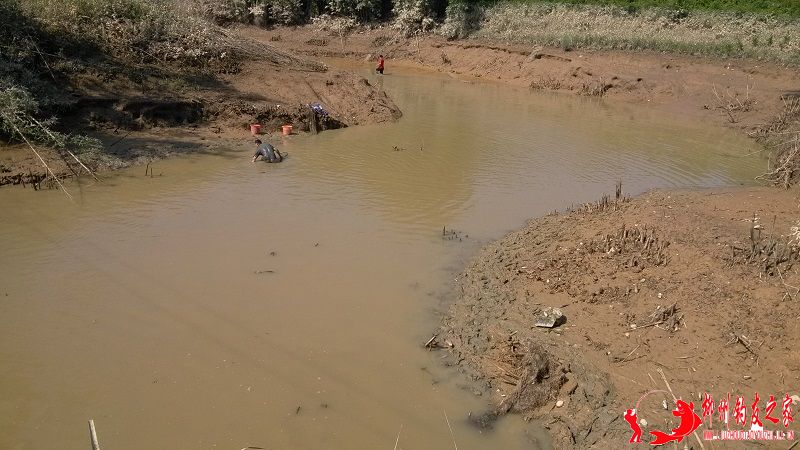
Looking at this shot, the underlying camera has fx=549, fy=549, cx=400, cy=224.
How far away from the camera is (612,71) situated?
22250mm

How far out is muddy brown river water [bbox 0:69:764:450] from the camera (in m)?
4.70

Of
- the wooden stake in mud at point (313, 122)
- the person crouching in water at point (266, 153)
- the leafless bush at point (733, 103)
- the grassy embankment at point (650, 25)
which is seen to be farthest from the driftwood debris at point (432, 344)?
the grassy embankment at point (650, 25)

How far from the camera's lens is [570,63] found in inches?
922

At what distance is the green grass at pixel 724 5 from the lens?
23500 mm

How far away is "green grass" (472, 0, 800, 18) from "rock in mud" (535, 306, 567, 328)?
79.0 ft

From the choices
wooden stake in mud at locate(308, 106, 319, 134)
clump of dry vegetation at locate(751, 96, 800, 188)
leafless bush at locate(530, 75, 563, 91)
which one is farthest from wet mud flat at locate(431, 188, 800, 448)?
leafless bush at locate(530, 75, 563, 91)

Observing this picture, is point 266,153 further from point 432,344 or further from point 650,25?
point 650,25

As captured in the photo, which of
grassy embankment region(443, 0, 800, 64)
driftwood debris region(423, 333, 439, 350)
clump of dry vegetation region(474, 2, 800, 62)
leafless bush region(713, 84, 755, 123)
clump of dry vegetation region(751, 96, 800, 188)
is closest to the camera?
driftwood debris region(423, 333, 439, 350)

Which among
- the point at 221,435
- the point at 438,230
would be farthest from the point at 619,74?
the point at 221,435

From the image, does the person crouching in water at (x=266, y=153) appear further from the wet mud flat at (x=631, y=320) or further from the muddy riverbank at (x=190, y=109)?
the wet mud flat at (x=631, y=320)

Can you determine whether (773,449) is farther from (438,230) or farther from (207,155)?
(207,155)

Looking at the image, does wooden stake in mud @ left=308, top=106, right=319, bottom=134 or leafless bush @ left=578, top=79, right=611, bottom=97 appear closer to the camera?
wooden stake in mud @ left=308, top=106, right=319, bottom=134

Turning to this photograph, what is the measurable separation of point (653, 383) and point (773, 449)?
3.19 ft

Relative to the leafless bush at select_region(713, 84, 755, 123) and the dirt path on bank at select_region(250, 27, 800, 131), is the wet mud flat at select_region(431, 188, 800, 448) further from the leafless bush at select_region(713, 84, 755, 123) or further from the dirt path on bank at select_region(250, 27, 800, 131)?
the dirt path on bank at select_region(250, 27, 800, 131)
